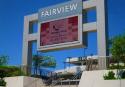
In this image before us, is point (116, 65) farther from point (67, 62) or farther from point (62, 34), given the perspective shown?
point (67, 62)

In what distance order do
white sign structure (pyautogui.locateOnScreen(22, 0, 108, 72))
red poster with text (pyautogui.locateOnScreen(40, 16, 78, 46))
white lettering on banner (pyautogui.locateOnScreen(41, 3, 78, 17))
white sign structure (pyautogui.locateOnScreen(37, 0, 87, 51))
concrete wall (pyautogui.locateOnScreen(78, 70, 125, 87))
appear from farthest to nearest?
white lettering on banner (pyautogui.locateOnScreen(41, 3, 78, 17)), red poster with text (pyautogui.locateOnScreen(40, 16, 78, 46)), white sign structure (pyautogui.locateOnScreen(37, 0, 87, 51)), white sign structure (pyautogui.locateOnScreen(22, 0, 108, 72)), concrete wall (pyautogui.locateOnScreen(78, 70, 125, 87))

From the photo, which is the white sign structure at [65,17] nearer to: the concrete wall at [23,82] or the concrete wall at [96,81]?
the concrete wall at [96,81]

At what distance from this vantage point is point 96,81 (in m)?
25.1

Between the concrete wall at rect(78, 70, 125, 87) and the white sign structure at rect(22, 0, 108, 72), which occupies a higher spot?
the white sign structure at rect(22, 0, 108, 72)

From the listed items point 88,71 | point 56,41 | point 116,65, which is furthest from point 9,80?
point 116,65

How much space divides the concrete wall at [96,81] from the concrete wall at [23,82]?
5633mm

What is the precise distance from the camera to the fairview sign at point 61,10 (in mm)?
32125

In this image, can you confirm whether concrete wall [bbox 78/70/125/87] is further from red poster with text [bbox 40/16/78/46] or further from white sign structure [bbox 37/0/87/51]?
red poster with text [bbox 40/16/78/46]

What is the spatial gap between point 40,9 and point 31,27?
2.22 metres

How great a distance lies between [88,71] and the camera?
85.9ft

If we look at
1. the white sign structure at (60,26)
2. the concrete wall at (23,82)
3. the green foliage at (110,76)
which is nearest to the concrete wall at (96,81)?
the green foliage at (110,76)

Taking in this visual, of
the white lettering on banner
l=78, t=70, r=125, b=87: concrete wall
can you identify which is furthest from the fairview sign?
l=78, t=70, r=125, b=87: concrete wall

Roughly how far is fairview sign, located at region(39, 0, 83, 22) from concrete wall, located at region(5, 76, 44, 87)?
21.1ft

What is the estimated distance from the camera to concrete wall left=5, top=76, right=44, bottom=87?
29.8 metres
